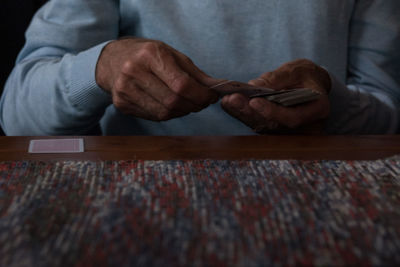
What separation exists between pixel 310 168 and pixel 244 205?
14cm

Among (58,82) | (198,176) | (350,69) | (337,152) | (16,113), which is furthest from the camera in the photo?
(350,69)

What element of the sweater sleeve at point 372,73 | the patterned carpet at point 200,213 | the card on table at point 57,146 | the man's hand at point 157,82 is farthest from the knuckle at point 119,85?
the sweater sleeve at point 372,73

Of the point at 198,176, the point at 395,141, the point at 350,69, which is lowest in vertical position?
the point at 350,69

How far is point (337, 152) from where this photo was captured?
0.60 metres

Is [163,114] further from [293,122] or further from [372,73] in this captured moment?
[372,73]

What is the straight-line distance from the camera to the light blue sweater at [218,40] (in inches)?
37.3

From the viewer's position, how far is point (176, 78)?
0.66m

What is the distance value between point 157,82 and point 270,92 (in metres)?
0.18

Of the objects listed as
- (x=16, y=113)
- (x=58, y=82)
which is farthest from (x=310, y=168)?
(x=16, y=113)

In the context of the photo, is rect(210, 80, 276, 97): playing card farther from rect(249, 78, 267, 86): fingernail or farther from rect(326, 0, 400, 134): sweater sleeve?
rect(326, 0, 400, 134): sweater sleeve

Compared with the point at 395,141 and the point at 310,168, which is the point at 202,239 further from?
the point at 395,141

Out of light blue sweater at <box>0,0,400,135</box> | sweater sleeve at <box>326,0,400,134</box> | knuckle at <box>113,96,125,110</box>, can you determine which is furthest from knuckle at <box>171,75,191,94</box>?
sweater sleeve at <box>326,0,400,134</box>

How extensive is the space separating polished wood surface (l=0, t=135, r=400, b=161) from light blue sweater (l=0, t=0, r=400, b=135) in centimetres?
26

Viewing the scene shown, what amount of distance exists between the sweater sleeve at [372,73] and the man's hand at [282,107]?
152mm
